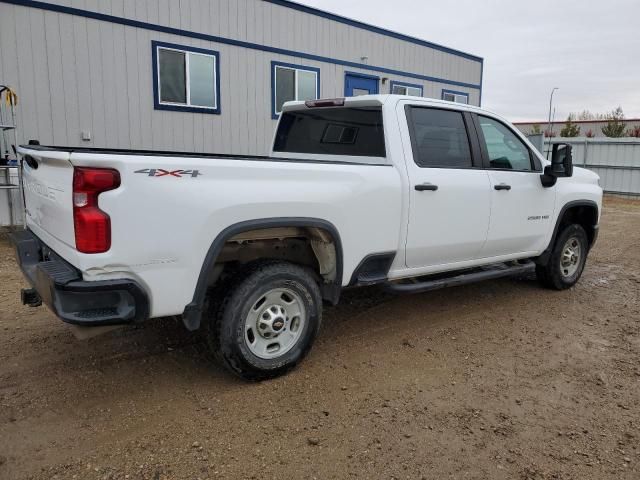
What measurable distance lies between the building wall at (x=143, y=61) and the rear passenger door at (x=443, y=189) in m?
6.50

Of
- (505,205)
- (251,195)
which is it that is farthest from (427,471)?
(505,205)

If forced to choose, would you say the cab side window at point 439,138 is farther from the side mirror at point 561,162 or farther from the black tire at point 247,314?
the black tire at point 247,314

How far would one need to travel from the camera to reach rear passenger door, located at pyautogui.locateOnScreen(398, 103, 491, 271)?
4246mm

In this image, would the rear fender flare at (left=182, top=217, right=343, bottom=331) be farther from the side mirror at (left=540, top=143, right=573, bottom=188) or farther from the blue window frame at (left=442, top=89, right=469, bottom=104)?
the blue window frame at (left=442, top=89, right=469, bottom=104)

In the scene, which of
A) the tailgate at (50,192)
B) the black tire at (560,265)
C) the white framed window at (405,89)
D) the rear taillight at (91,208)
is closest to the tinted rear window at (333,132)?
the rear taillight at (91,208)

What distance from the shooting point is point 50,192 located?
3.20 m

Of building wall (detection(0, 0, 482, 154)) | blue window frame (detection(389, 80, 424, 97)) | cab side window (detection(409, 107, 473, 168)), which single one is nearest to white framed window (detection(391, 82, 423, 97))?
blue window frame (detection(389, 80, 424, 97))

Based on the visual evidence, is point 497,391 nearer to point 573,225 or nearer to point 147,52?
point 573,225

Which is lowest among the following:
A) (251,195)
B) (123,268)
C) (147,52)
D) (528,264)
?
(528,264)

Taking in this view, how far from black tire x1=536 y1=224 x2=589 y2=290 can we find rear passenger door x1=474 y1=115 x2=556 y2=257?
43 centimetres

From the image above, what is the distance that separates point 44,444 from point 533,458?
259cm

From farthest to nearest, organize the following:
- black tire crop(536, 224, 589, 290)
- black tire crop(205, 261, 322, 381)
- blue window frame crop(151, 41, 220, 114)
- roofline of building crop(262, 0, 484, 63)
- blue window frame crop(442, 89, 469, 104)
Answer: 1. blue window frame crop(442, 89, 469, 104)
2. roofline of building crop(262, 0, 484, 63)
3. blue window frame crop(151, 41, 220, 114)
4. black tire crop(536, 224, 589, 290)
5. black tire crop(205, 261, 322, 381)

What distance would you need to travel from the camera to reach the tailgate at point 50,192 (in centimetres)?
291

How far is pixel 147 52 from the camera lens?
371 inches
